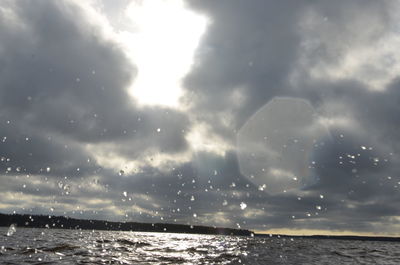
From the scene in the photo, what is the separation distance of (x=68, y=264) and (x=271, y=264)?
20.3m

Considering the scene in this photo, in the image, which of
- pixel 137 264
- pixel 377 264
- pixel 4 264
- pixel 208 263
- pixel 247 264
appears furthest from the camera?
pixel 377 264

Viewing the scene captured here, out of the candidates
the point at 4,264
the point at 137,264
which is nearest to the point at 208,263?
the point at 137,264

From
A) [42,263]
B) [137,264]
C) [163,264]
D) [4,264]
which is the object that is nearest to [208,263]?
[163,264]

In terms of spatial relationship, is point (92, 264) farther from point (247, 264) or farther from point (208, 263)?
point (247, 264)

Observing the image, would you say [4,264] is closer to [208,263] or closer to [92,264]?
[92,264]

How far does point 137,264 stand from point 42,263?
6627 millimetres

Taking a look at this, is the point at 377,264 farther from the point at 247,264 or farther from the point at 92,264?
the point at 92,264

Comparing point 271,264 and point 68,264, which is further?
point 271,264

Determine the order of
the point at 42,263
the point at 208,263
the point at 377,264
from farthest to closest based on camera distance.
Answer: the point at 377,264
the point at 208,263
the point at 42,263

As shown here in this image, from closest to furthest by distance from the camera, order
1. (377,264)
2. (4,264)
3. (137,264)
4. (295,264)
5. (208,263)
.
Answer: (4,264) < (137,264) < (208,263) < (295,264) < (377,264)

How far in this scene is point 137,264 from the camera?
2784 cm

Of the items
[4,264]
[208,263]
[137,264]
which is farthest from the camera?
[208,263]

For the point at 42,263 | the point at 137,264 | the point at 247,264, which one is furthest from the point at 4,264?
the point at 247,264

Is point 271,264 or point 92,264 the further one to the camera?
point 271,264
